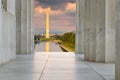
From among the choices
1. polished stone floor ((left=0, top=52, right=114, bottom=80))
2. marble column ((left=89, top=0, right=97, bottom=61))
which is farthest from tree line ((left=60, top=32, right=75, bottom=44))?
polished stone floor ((left=0, top=52, right=114, bottom=80))

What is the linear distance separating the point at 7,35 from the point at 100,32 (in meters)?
5.13

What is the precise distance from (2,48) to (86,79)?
7046mm

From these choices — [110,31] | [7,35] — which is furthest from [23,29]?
[110,31]

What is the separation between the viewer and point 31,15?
31.6 m

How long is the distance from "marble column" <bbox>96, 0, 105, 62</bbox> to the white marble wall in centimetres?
500

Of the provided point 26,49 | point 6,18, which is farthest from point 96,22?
point 26,49

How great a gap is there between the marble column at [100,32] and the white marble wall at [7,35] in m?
5.00

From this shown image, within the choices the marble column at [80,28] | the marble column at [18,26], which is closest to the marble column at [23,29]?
the marble column at [18,26]

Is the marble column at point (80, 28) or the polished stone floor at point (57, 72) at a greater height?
the marble column at point (80, 28)

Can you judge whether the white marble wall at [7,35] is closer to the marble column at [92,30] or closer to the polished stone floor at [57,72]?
the polished stone floor at [57,72]

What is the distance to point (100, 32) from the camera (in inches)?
766

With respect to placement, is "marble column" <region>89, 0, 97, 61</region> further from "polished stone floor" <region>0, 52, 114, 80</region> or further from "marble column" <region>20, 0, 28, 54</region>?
"marble column" <region>20, 0, 28, 54</region>

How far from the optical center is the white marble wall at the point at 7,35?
1741 centimetres

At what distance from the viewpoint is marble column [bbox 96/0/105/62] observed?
754 inches
